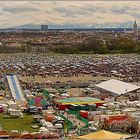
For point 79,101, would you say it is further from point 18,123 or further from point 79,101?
point 18,123

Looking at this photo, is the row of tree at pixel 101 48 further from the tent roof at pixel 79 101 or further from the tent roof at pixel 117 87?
the tent roof at pixel 79 101

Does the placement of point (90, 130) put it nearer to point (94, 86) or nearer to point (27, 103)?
point (27, 103)

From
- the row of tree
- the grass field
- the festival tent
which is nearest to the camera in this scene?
the grass field

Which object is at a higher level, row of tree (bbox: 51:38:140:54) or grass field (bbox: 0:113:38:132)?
row of tree (bbox: 51:38:140:54)

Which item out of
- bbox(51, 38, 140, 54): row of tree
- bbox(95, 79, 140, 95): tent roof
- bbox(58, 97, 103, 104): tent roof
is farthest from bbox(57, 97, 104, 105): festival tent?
bbox(51, 38, 140, 54): row of tree

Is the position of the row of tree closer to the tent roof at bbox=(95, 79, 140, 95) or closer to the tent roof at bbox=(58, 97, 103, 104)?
the tent roof at bbox=(95, 79, 140, 95)

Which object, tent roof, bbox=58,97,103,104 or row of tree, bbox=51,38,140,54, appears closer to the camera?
tent roof, bbox=58,97,103,104

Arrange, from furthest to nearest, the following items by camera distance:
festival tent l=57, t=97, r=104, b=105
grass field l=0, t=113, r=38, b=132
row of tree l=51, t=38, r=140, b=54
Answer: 1. row of tree l=51, t=38, r=140, b=54
2. festival tent l=57, t=97, r=104, b=105
3. grass field l=0, t=113, r=38, b=132

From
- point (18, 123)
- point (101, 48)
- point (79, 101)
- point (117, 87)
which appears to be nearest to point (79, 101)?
point (79, 101)

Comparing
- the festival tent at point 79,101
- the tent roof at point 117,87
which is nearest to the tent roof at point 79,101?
the festival tent at point 79,101

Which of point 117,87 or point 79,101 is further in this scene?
point 117,87
